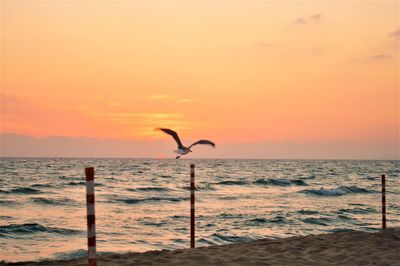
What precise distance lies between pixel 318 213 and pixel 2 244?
14.1m

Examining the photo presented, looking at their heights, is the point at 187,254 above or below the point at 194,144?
below

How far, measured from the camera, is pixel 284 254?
883cm

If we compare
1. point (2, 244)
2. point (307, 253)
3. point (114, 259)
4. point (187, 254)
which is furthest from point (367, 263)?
point (2, 244)

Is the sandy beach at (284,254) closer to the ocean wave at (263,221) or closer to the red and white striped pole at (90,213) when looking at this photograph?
the red and white striped pole at (90,213)

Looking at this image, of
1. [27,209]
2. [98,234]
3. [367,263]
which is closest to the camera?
[367,263]

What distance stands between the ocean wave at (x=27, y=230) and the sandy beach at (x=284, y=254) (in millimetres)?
7326

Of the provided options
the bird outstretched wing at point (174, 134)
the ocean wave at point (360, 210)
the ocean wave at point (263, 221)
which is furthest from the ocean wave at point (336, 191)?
the bird outstretched wing at point (174, 134)

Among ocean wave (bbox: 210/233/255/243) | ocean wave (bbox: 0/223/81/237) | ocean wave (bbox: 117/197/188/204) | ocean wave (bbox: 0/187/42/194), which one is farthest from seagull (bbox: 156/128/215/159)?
ocean wave (bbox: 0/187/42/194)

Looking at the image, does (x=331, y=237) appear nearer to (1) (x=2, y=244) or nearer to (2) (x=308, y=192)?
(1) (x=2, y=244)

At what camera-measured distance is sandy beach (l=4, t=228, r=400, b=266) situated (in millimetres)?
8219

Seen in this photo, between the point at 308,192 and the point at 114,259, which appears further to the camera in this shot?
the point at 308,192

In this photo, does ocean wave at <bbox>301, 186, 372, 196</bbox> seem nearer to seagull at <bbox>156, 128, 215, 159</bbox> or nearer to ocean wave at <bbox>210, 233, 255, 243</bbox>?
ocean wave at <bbox>210, 233, 255, 243</bbox>

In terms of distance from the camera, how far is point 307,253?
29.4 feet

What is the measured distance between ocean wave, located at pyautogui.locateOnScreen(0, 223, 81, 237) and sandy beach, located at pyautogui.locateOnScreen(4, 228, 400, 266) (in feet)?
24.0
